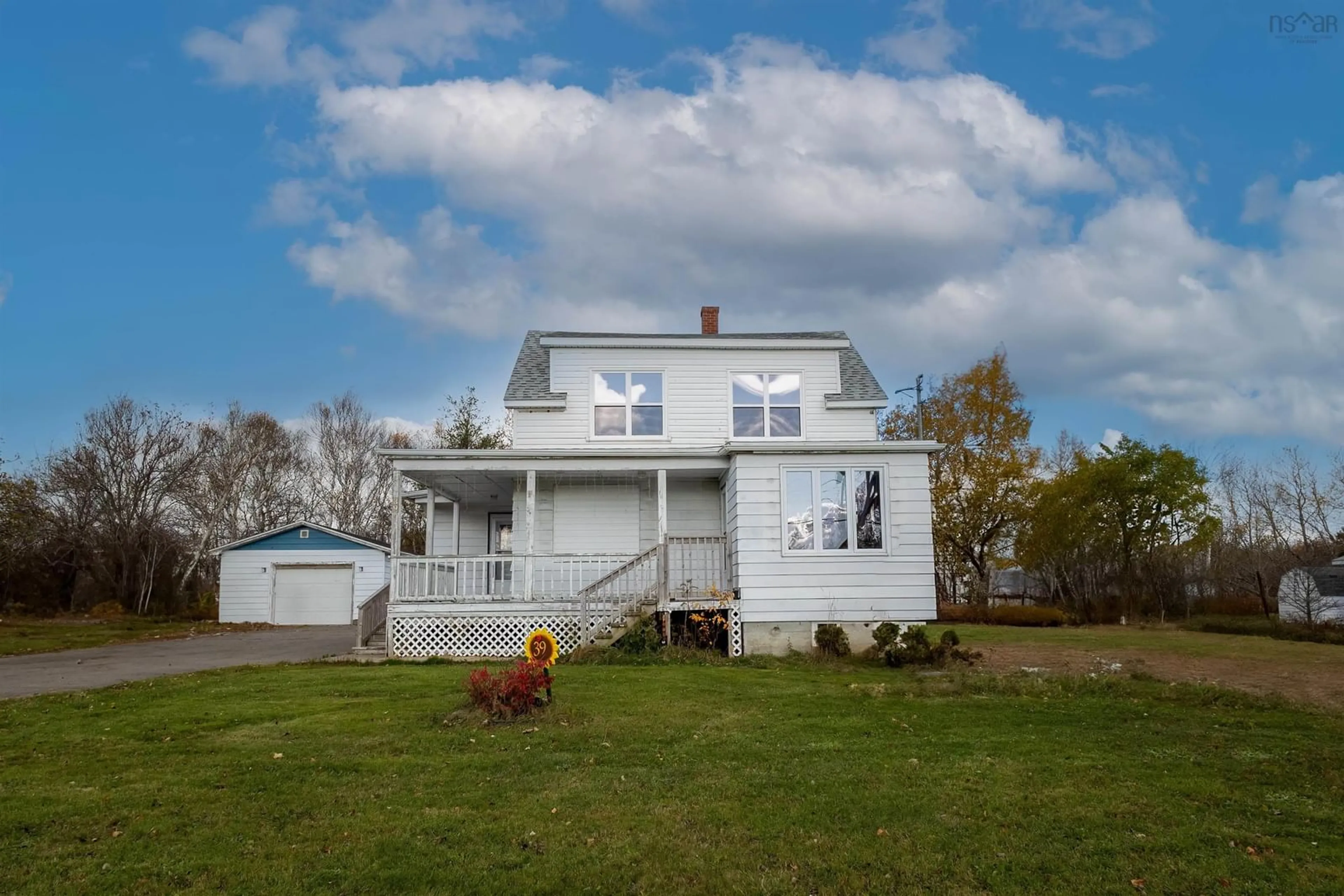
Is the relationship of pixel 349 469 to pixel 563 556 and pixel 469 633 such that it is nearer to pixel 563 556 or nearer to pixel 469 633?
pixel 469 633

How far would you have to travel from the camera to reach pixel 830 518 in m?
16.2

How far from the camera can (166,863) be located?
5.02 metres

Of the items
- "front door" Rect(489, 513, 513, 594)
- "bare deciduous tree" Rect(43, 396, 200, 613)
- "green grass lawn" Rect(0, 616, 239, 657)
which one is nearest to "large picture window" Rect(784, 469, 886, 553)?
"front door" Rect(489, 513, 513, 594)

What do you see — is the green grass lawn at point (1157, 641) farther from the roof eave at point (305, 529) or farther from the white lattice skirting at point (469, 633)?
the roof eave at point (305, 529)

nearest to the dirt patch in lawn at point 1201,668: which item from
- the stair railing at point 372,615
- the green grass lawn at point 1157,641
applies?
the green grass lawn at point 1157,641

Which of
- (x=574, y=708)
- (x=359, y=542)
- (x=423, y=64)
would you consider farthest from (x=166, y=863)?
(x=359, y=542)

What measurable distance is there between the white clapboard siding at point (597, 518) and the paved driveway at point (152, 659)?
16.7 feet

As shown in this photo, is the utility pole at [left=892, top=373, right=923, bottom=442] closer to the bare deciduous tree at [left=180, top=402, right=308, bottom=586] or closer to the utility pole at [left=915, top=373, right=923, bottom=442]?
the utility pole at [left=915, top=373, right=923, bottom=442]

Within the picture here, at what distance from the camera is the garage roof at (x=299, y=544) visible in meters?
31.0

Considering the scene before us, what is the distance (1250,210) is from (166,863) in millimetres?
20218

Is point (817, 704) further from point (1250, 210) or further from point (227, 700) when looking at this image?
point (1250, 210)

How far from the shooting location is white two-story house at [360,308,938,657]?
16.1 meters

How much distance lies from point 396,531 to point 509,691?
29.3 ft

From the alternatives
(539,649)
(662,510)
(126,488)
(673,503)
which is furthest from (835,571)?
(126,488)
